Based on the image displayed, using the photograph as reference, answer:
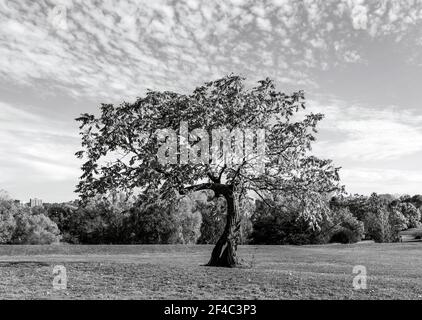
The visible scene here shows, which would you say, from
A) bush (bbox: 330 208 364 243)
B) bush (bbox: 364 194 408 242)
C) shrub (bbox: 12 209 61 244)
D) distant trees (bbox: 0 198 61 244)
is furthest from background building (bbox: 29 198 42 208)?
bush (bbox: 364 194 408 242)

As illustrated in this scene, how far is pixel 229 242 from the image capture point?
2670 cm

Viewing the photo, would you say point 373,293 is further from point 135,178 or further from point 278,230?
point 278,230

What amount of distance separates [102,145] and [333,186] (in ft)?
41.9

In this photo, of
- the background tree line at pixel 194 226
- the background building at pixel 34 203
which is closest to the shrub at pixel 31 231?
the background tree line at pixel 194 226

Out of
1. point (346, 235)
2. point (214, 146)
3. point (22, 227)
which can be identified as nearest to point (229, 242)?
point (214, 146)

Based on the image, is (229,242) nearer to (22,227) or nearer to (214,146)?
(214,146)

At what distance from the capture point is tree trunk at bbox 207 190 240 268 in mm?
26422

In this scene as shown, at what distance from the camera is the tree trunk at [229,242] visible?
Result: 86.7 ft

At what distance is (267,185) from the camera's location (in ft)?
88.7

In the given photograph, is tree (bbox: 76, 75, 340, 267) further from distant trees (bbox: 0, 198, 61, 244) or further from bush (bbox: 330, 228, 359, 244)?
distant trees (bbox: 0, 198, 61, 244)

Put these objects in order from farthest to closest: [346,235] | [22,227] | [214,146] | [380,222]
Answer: [22,227] → [380,222] → [346,235] → [214,146]

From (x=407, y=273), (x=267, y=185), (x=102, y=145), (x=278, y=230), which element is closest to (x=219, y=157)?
(x=267, y=185)

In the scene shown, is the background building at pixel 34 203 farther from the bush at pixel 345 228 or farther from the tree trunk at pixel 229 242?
the tree trunk at pixel 229 242

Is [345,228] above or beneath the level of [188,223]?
beneath
